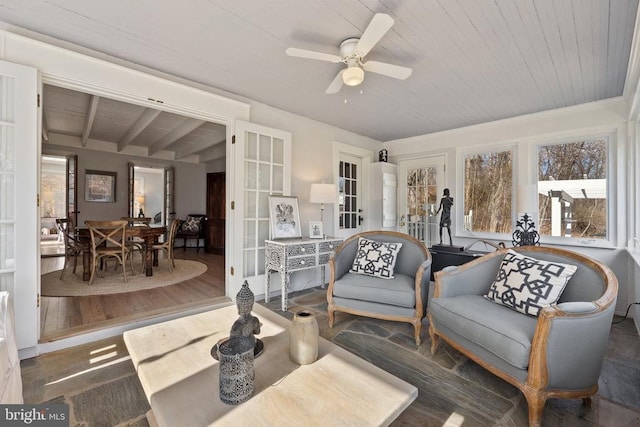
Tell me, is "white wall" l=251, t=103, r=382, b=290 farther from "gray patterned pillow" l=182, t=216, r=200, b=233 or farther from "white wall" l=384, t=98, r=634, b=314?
"gray patterned pillow" l=182, t=216, r=200, b=233

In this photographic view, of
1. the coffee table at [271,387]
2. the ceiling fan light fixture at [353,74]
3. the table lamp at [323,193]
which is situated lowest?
the coffee table at [271,387]

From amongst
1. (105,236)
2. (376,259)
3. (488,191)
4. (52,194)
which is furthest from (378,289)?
(52,194)

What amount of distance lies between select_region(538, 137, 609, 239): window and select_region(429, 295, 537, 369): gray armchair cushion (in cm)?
226

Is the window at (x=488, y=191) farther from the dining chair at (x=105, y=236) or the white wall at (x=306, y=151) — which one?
the dining chair at (x=105, y=236)

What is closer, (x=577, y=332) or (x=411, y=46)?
(x=577, y=332)

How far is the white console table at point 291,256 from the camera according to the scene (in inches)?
123

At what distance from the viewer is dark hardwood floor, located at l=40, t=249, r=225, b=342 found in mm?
2473

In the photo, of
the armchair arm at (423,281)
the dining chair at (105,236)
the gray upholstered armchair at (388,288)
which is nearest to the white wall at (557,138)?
the gray upholstered armchair at (388,288)

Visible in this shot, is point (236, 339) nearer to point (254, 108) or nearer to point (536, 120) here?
point (254, 108)

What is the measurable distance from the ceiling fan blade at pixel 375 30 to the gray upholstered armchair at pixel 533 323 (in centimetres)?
173

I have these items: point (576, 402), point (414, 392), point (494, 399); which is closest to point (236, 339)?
point (414, 392)

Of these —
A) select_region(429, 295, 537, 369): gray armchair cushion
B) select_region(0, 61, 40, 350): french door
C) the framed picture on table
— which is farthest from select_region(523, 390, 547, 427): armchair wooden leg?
select_region(0, 61, 40, 350): french door

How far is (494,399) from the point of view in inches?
66.8

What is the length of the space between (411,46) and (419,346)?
2420mm
